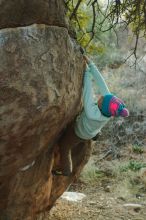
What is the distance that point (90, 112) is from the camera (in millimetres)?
4707

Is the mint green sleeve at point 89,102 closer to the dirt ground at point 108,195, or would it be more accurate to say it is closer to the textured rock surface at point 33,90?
the textured rock surface at point 33,90

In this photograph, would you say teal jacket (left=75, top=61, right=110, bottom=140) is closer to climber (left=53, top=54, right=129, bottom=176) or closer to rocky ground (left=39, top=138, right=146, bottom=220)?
climber (left=53, top=54, right=129, bottom=176)

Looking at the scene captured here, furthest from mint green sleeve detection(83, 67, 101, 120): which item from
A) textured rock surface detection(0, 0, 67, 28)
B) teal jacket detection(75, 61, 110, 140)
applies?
textured rock surface detection(0, 0, 67, 28)

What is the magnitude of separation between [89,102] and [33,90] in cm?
83

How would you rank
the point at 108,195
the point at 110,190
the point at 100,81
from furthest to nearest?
the point at 110,190
the point at 108,195
the point at 100,81

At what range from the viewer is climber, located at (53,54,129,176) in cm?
456

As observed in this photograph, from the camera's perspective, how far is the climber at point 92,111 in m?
4.56

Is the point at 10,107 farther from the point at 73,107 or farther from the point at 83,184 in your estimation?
the point at 83,184

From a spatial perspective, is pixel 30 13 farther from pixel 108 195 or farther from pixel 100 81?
pixel 108 195

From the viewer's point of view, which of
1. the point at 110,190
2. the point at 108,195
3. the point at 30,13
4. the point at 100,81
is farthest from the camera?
the point at 110,190

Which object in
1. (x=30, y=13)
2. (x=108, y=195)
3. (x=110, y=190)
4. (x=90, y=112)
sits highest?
(x=30, y=13)

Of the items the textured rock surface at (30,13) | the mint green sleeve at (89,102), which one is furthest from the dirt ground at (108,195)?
the textured rock surface at (30,13)

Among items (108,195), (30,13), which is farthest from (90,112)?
(108,195)

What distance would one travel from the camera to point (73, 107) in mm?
4809
